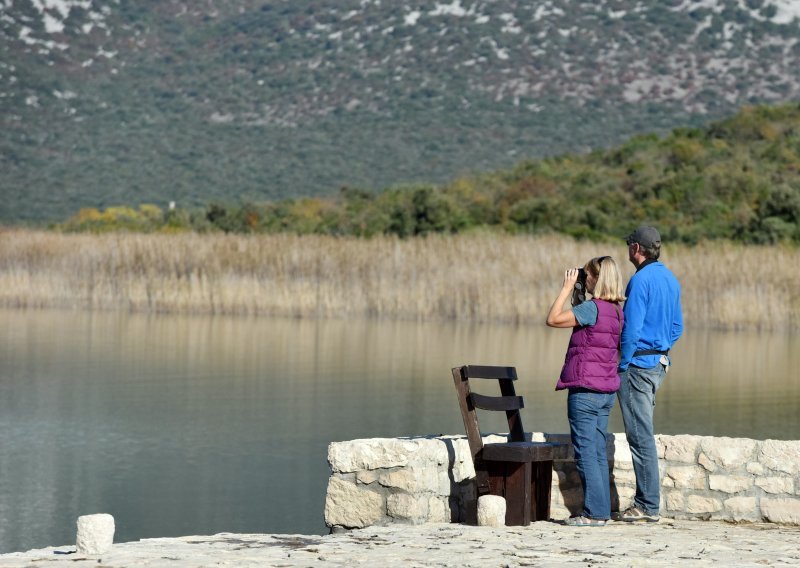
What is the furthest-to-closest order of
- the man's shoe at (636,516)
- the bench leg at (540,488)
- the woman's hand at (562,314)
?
the bench leg at (540,488)
the man's shoe at (636,516)
the woman's hand at (562,314)

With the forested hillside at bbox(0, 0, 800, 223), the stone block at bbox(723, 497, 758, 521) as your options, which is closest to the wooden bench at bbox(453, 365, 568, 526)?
the stone block at bbox(723, 497, 758, 521)

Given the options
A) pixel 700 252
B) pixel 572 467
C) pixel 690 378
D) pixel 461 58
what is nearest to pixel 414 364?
pixel 690 378

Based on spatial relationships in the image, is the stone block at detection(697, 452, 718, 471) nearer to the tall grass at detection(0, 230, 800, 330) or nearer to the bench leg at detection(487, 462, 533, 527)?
the bench leg at detection(487, 462, 533, 527)

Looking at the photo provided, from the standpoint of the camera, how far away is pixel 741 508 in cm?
970

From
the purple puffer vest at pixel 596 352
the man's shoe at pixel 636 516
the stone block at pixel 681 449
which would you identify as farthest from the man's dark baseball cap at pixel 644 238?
the man's shoe at pixel 636 516

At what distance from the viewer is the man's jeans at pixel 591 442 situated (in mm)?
9148

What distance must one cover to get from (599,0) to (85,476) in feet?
275

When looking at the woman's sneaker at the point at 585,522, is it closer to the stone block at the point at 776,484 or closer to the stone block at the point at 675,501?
the stone block at the point at 675,501

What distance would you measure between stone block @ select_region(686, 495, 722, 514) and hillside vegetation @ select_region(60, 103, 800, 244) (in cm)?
2776

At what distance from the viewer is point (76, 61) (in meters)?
92.1

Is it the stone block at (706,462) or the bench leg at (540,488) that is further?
the stone block at (706,462)

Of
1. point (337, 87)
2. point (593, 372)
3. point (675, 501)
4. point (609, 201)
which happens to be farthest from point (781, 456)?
point (337, 87)

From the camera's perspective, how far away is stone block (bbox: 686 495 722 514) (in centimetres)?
971

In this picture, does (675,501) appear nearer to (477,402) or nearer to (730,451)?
(730,451)
